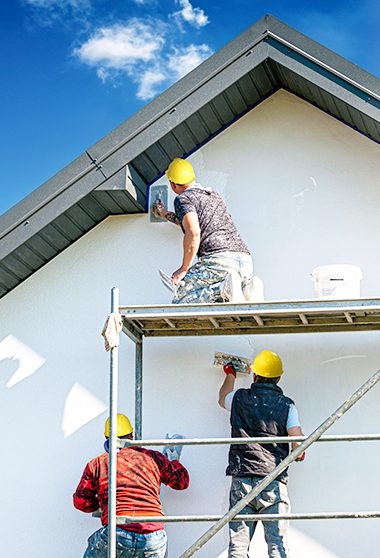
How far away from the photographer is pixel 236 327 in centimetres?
738

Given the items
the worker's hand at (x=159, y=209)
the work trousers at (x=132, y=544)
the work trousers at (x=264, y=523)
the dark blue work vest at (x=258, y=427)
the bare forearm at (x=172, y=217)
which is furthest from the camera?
the worker's hand at (x=159, y=209)

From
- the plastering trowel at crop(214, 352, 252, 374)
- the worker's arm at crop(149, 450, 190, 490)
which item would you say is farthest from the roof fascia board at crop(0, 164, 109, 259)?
the worker's arm at crop(149, 450, 190, 490)

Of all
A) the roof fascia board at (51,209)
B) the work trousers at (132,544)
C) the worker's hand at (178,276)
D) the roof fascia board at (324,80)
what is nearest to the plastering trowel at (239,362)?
the worker's hand at (178,276)

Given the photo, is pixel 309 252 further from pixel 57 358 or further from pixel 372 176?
pixel 57 358

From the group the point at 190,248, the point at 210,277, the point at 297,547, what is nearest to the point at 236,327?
the point at 210,277

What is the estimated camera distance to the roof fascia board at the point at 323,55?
6988 mm

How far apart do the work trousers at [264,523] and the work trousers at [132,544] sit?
499 millimetres

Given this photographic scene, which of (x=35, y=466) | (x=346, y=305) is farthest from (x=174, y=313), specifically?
(x=35, y=466)

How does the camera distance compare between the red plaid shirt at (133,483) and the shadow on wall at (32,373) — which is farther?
the shadow on wall at (32,373)

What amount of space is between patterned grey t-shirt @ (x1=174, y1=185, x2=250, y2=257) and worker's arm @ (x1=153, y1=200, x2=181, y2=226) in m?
0.48

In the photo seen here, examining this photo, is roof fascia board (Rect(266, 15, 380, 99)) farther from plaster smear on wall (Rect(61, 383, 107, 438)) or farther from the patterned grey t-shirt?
plaster smear on wall (Rect(61, 383, 107, 438))

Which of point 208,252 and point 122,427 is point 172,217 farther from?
point 122,427

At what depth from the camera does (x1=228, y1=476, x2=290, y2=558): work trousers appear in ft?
21.9

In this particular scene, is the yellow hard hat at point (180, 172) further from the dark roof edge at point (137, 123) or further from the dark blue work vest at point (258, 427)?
the dark blue work vest at point (258, 427)
